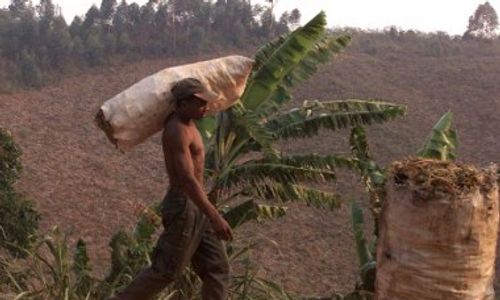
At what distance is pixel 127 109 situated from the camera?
160 inches

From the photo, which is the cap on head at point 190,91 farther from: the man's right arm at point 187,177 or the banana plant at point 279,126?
the banana plant at point 279,126

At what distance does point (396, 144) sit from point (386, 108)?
19.9m

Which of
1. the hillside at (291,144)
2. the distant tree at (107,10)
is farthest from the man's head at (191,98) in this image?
the distant tree at (107,10)

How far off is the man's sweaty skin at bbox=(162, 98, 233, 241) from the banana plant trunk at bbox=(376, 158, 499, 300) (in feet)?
3.48

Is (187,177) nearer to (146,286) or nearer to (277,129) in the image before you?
(146,286)

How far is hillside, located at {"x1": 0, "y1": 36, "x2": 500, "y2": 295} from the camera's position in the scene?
18719mm

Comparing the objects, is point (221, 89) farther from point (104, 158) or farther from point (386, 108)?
point (104, 158)

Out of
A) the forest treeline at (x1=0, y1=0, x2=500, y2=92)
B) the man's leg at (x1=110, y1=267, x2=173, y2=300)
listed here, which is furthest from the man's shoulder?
the forest treeline at (x1=0, y1=0, x2=500, y2=92)

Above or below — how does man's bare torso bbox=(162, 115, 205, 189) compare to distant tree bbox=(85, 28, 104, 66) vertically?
above

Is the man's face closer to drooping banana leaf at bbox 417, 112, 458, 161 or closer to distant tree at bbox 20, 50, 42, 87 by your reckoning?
drooping banana leaf at bbox 417, 112, 458, 161

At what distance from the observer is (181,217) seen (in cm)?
365

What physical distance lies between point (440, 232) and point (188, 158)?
1466mm

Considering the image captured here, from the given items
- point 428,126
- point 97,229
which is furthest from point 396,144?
point 97,229

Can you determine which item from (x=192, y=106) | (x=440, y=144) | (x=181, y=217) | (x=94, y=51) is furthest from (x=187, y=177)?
Answer: (x=94, y=51)
